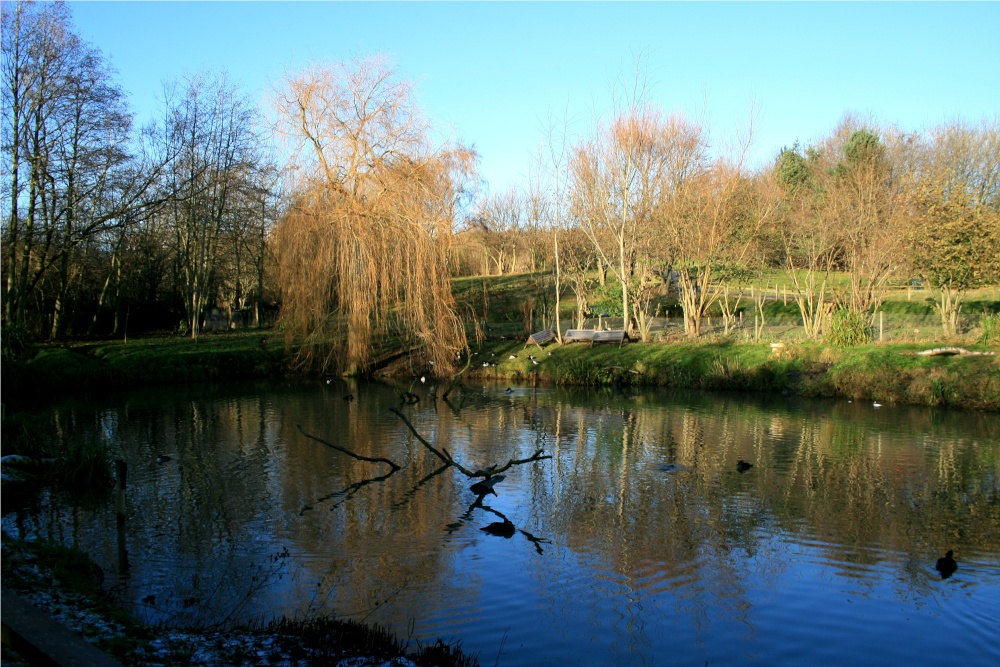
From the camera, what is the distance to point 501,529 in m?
9.61

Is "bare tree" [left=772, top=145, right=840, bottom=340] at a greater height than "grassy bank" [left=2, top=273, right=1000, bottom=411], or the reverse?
"bare tree" [left=772, top=145, right=840, bottom=340]

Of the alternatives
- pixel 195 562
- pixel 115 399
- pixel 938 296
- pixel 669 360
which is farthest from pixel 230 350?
pixel 938 296

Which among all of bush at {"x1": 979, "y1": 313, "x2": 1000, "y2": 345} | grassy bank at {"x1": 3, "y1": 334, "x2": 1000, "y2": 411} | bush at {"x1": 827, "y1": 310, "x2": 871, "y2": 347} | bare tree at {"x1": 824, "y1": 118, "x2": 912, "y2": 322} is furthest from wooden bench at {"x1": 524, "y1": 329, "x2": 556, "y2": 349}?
bush at {"x1": 979, "y1": 313, "x2": 1000, "y2": 345}

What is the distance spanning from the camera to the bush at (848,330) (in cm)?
2283

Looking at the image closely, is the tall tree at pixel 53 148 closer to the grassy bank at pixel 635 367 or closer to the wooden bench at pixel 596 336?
the grassy bank at pixel 635 367

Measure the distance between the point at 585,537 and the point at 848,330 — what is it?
16524 millimetres

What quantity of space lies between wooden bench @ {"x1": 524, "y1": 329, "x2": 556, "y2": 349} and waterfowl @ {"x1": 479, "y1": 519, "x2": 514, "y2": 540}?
18743 mm

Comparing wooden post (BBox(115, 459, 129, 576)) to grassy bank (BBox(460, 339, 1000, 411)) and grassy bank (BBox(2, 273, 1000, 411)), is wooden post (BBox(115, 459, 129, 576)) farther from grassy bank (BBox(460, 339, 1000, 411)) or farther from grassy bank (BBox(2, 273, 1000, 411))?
grassy bank (BBox(460, 339, 1000, 411))

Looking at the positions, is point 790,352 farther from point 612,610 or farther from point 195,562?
point 195,562

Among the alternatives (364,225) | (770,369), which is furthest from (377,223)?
(770,369)

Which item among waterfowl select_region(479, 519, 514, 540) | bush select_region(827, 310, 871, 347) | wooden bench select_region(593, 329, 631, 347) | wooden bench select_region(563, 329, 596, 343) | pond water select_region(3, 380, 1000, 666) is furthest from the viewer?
wooden bench select_region(563, 329, 596, 343)

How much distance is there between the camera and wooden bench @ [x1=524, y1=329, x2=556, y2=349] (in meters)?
28.5

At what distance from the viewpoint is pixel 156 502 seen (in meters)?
10.6

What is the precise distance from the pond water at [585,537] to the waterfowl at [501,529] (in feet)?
0.33
